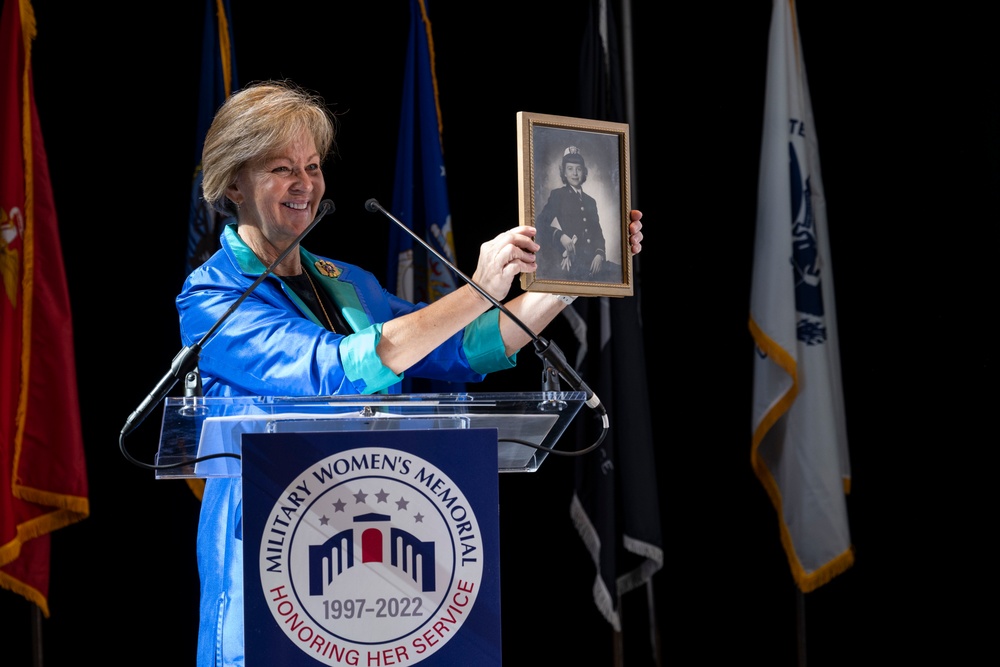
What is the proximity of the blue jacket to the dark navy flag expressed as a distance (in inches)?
46.9

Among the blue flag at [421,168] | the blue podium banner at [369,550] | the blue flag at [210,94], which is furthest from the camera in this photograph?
the blue flag at [421,168]

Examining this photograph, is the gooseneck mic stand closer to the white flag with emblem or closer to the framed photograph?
the framed photograph

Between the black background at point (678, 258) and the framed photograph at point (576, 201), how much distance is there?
1550 mm

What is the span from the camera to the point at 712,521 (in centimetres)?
360

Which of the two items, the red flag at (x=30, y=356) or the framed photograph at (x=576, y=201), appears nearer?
the framed photograph at (x=576, y=201)

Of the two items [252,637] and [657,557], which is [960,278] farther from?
[252,637]

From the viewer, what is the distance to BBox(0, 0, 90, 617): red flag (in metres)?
2.70

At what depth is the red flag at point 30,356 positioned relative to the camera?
2701 mm

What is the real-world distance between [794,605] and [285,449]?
2.71 m

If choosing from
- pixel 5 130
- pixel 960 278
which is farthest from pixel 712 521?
pixel 5 130

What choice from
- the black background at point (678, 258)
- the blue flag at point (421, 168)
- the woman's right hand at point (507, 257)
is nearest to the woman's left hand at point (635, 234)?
the woman's right hand at point (507, 257)

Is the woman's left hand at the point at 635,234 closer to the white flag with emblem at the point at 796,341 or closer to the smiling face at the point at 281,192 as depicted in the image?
the smiling face at the point at 281,192

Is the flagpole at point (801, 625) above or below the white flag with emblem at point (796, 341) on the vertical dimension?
below

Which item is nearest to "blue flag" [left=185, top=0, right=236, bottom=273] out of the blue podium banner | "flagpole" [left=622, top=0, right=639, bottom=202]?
"flagpole" [left=622, top=0, right=639, bottom=202]
